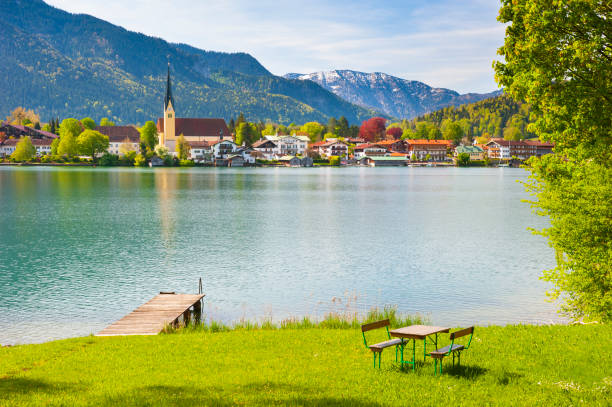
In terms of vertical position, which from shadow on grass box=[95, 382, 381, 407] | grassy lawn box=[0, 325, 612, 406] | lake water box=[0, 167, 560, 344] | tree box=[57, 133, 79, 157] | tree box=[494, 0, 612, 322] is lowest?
lake water box=[0, 167, 560, 344]

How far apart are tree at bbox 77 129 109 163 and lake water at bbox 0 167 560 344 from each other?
5027 inches

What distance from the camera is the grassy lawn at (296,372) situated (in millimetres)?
10258

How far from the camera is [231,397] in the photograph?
10227 mm

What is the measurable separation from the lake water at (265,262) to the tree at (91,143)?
128 metres

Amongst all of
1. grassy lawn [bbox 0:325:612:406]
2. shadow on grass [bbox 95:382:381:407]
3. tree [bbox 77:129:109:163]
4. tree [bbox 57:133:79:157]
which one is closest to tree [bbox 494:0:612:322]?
grassy lawn [bbox 0:325:612:406]

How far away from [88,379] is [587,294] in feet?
49.4

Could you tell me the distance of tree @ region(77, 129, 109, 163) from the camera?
18925 cm

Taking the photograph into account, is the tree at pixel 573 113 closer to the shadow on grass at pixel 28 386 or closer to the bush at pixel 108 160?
the shadow on grass at pixel 28 386

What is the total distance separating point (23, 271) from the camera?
3127cm

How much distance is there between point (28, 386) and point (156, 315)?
831 centimetres

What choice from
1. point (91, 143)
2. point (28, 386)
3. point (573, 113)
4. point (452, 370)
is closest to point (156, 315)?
point (28, 386)

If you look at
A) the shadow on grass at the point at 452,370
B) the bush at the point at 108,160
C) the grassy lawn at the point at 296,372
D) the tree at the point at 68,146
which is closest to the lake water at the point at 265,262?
the grassy lawn at the point at 296,372

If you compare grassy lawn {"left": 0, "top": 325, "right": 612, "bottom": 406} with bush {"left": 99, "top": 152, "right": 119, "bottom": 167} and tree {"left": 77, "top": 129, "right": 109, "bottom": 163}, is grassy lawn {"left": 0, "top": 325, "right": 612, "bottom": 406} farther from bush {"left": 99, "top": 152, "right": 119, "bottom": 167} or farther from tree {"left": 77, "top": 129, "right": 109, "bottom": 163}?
tree {"left": 77, "top": 129, "right": 109, "bottom": 163}

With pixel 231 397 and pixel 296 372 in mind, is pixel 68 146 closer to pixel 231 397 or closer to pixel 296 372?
pixel 296 372
